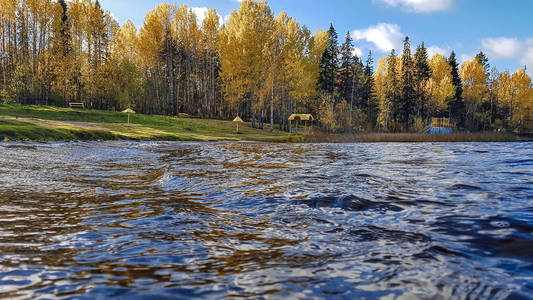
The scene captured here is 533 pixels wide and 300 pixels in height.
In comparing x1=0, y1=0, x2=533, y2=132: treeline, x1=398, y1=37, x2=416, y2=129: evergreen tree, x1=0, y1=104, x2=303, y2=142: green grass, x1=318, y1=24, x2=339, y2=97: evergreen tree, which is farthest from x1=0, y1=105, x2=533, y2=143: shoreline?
x1=398, y1=37, x2=416, y2=129: evergreen tree

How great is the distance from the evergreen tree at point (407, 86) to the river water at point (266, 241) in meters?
53.4

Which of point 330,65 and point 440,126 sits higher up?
point 330,65

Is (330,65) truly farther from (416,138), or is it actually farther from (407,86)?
(416,138)

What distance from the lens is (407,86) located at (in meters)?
54.7

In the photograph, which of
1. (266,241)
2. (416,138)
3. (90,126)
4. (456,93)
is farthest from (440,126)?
(266,241)

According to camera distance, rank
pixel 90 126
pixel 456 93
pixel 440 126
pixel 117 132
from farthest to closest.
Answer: pixel 456 93
pixel 440 126
pixel 90 126
pixel 117 132

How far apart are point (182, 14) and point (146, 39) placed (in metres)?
8.32

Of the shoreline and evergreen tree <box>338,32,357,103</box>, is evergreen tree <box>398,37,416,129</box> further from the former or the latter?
the shoreline

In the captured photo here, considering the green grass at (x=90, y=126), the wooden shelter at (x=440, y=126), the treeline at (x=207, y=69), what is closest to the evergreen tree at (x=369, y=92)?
the treeline at (x=207, y=69)

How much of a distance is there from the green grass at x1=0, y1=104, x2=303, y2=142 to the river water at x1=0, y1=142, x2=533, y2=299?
14714 mm

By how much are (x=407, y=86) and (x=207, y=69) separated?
1350 inches

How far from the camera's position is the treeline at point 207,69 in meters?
41.5

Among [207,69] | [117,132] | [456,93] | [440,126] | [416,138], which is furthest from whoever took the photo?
[456,93]

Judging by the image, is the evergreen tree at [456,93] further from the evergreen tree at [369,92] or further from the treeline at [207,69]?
the evergreen tree at [369,92]
